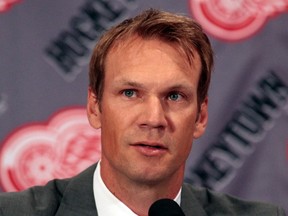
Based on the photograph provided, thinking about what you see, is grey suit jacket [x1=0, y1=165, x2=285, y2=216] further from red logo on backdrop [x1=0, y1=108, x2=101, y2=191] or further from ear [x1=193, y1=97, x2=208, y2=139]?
red logo on backdrop [x1=0, y1=108, x2=101, y2=191]

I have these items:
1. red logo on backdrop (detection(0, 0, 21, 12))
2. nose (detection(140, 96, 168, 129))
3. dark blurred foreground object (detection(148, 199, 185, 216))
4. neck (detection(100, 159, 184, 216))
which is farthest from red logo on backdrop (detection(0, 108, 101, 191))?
dark blurred foreground object (detection(148, 199, 185, 216))

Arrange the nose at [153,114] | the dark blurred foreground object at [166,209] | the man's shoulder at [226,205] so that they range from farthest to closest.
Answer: the man's shoulder at [226,205] < the nose at [153,114] < the dark blurred foreground object at [166,209]

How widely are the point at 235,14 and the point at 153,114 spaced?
607mm

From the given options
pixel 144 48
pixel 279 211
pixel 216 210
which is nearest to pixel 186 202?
pixel 216 210

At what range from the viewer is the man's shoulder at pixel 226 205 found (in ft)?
5.13

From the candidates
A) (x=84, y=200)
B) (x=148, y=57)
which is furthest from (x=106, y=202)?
(x=148, y=57)

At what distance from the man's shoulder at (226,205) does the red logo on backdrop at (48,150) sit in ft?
1.09

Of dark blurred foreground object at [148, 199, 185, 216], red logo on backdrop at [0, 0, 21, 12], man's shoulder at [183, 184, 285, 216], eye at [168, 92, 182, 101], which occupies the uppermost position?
red logo on backdrop at [0, 0, 21, 12]

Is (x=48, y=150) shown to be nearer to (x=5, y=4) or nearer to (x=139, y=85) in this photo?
(x=5, y=4)

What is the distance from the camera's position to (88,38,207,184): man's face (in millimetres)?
1346

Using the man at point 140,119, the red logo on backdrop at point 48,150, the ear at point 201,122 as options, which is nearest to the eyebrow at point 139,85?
the man at point 140,119

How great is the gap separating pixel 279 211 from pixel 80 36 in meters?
0.59

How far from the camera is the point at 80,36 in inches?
71.1

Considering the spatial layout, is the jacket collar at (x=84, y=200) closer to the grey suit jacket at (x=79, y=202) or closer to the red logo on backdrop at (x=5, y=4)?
the grey suit jacket at (x=79, y=202)
